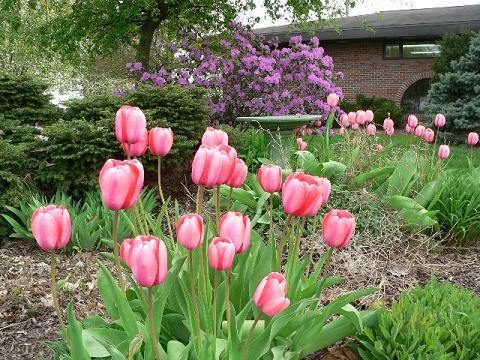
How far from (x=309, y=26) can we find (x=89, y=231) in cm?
999

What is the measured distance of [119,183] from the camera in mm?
1448

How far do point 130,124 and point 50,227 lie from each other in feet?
1.44

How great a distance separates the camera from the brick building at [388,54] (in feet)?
61.9

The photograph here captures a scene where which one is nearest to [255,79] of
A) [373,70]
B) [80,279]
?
[80,279]

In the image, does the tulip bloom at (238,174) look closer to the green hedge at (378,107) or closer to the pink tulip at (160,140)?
the pink tulip at (160,140)

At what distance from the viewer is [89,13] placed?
446 inches

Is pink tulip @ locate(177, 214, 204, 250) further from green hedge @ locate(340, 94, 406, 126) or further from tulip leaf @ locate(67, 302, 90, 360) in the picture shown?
green hedge @ locate(340, 94, 406, 126)

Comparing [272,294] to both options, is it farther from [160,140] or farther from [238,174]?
[160,140]

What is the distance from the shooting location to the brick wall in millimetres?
19203

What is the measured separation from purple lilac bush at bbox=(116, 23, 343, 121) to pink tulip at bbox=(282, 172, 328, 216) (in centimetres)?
806

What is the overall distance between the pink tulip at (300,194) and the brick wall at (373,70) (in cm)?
1857

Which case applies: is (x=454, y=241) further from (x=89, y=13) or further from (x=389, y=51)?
(x=389, y=51)

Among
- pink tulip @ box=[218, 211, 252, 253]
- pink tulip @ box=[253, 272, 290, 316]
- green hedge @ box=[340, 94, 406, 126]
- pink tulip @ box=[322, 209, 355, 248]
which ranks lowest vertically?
green hedge @ box=[340, 94, 406, 126]

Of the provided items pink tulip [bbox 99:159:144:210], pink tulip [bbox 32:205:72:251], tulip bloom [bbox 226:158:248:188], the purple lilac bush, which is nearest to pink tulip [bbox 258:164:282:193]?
tulip bloom [bbox 226:158:248:188]
